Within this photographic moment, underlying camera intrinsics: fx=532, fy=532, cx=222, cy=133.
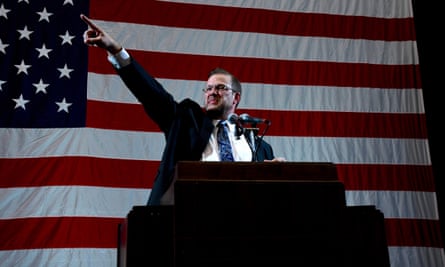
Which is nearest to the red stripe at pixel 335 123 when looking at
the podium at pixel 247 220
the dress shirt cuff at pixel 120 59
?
the dress shirt cuff at pixel 120 59

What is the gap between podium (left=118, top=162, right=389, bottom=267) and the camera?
1764 mm

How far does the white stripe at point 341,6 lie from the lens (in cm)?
416

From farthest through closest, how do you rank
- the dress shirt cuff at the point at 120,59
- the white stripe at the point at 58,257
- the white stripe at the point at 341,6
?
the white stripe at the point at 341,6, the white stripe at the point at 58,257, the dress shirt cuff at the point at 120,59

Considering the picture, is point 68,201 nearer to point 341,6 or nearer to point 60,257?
point 60,257

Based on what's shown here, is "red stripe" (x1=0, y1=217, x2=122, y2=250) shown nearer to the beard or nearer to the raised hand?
the beard

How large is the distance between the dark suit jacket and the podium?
611 mm

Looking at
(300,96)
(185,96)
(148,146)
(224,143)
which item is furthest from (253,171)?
(300,96)

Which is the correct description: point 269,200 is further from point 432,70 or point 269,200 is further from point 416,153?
point 432,70

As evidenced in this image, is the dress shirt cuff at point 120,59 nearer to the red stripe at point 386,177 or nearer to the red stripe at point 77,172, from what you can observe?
the red stripe at point 77,172

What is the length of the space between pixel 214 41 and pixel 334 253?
246cm

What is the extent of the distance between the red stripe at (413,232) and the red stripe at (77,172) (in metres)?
1.75

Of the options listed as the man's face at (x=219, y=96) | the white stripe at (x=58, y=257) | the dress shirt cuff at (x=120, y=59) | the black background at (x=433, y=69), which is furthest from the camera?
the black background at (x=433, y=69)

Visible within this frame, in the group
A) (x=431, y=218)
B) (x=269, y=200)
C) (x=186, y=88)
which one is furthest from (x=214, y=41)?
(x=269, y=200)

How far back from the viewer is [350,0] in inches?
171
